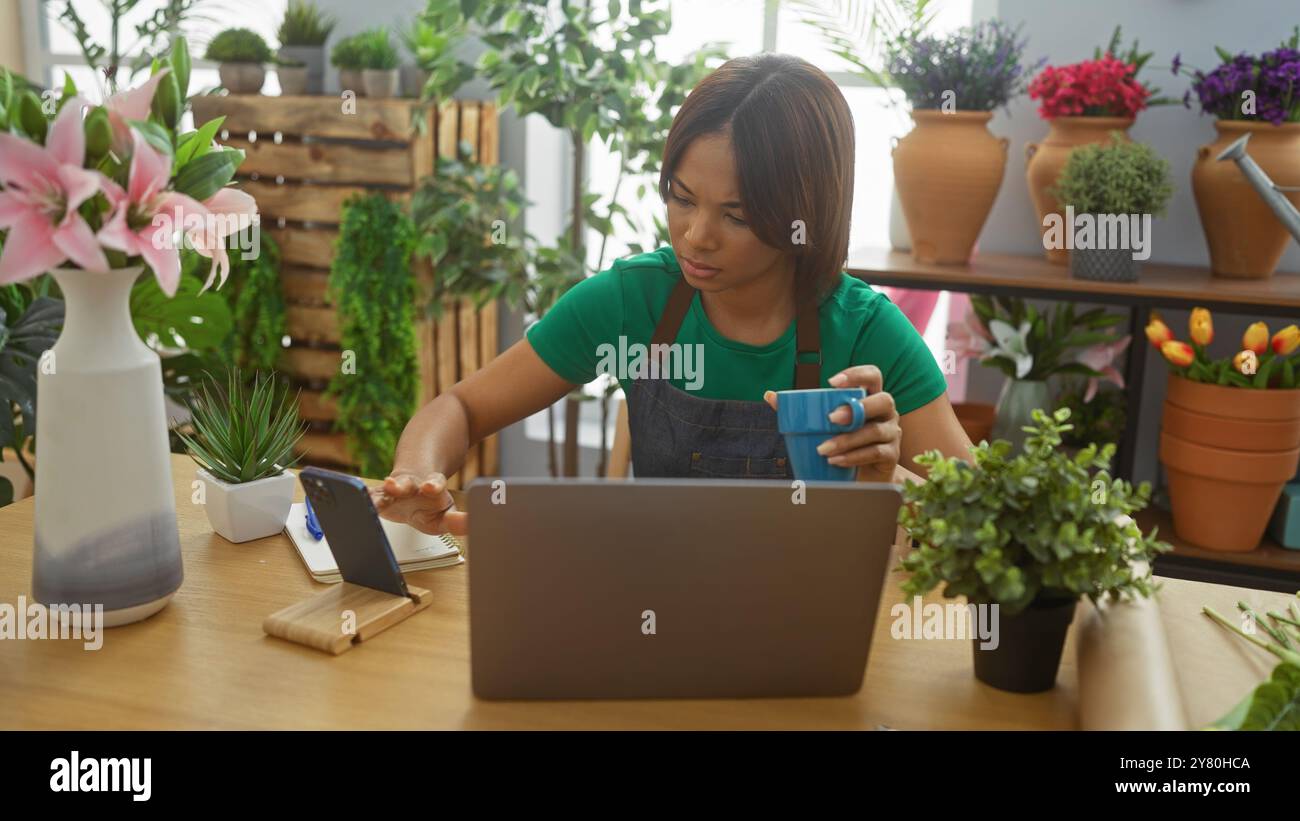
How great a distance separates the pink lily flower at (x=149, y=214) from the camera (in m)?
0.98

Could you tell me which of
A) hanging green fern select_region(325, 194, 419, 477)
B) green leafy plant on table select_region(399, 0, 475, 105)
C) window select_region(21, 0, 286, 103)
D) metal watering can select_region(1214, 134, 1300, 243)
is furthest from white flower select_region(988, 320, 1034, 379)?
window select_region(21, 0, 286, 103)

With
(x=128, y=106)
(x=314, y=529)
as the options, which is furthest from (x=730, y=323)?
(x=128, y=106)

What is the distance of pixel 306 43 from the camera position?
3.41 meters

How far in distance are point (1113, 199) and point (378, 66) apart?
6.48 feet

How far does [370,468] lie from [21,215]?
241 cm

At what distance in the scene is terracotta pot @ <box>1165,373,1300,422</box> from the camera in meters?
2.35

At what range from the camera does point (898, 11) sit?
2.71 meters

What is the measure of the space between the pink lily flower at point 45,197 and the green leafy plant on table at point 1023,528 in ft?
2.37

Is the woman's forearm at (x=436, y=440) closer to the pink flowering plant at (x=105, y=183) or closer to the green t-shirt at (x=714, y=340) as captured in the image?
the green t-shirt at (x=714, y=340)

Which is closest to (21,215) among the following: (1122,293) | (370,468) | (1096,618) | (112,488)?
(112,488)

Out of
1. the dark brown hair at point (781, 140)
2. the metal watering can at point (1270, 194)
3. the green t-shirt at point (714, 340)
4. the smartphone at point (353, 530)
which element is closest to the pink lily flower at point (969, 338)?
the metal watering can at point (1270, 194)

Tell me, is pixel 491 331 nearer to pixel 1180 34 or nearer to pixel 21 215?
pixel 1180 34

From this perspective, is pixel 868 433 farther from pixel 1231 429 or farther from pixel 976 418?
pixel 976 418
